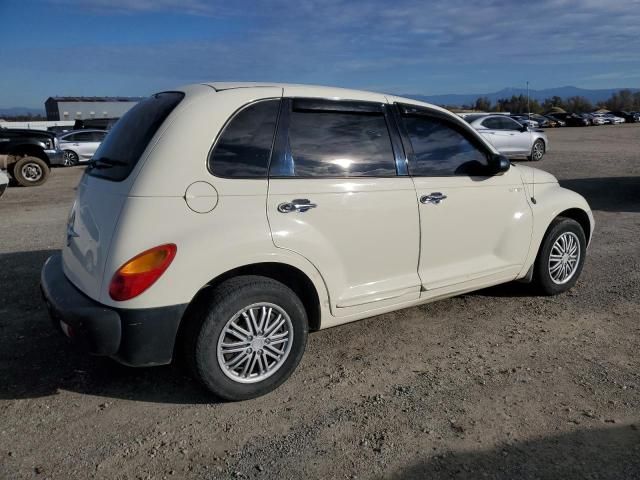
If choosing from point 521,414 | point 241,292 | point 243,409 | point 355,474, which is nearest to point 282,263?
point 241,292

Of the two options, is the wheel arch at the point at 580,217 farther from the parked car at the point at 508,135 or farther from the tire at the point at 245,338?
the parked car at the point at 508,135

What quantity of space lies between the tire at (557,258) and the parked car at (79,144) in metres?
18.9

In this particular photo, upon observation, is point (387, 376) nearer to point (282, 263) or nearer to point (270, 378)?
point (270, 378)

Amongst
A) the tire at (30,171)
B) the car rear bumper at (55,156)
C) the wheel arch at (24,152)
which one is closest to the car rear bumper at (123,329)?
the tire at (30,171)

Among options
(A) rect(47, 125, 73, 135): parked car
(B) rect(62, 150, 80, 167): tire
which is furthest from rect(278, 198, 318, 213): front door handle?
(B) rect(62, 150, 80, 167): tire

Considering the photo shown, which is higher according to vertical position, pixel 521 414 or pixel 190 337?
pixel 190 337

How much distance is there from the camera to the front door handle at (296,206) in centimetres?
343

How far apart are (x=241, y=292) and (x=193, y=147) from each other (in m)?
0.88

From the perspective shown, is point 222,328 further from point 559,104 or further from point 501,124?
point 559,104

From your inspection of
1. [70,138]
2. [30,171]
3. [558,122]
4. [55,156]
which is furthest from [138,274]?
[558,122]

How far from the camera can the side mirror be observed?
441cm

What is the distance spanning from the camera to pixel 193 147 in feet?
10.7

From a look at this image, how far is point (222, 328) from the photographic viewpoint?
3215mm

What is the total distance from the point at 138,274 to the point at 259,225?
73cm
